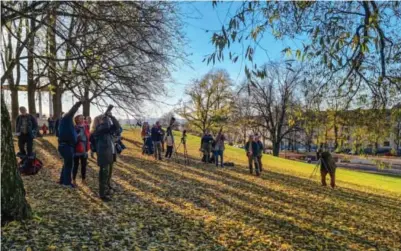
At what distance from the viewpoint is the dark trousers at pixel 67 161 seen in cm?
851

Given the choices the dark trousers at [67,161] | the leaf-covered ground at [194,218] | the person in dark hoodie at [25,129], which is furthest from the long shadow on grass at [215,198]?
the person in dark hoodie at [25,129]

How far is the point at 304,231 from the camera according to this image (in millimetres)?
7094

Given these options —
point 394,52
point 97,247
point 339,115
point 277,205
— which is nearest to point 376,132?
point 339,115

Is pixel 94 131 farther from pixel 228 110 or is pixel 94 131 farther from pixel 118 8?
pixel 228 110

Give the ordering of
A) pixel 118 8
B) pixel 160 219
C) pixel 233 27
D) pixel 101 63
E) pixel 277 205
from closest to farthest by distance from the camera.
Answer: pixel 233 27
pixel 160 219
pixel 118 8
pixel 101 63
pixel 277 205

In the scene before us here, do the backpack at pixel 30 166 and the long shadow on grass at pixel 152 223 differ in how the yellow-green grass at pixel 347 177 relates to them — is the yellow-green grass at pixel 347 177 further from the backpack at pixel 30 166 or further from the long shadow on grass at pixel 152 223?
the backpack at pixel 30 166

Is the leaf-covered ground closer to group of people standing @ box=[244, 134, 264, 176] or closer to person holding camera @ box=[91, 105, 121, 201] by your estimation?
person holding camera @ box=[91, 105, 121, 201]

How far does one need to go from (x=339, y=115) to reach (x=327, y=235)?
467 centimetres

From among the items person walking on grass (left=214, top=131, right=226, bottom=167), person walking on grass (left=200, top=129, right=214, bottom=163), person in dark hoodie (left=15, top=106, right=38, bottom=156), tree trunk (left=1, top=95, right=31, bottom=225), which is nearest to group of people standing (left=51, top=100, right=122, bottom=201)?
person in dark hoodie (left=15, top=106, right=38, bottom=156)

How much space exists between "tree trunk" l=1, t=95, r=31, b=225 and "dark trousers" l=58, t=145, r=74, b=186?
2.95m

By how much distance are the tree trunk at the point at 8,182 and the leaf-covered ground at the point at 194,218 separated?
217 millimetres

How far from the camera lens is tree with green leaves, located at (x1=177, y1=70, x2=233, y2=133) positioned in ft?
161

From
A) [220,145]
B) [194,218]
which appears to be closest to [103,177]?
[194,218]

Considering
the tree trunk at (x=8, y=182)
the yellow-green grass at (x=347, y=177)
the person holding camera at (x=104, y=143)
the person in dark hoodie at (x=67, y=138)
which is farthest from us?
the yellow-green grass at (x=347, y=177)
